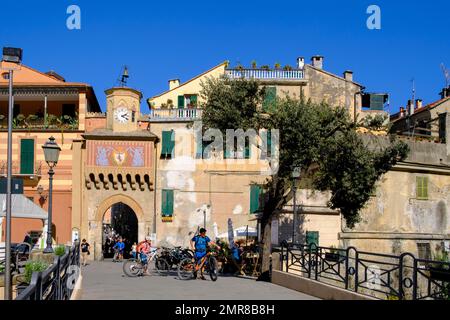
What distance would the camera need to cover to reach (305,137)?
2062cm

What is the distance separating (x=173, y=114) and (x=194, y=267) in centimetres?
2113

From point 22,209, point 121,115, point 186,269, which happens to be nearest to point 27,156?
point 121,115

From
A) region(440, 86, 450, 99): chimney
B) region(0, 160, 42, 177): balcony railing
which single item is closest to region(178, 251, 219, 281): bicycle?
region(0, 160, 42, 177): balcony railing

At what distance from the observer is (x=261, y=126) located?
20969 millimetres

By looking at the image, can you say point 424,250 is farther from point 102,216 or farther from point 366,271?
point 366,271

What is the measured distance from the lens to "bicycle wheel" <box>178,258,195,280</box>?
17453mm

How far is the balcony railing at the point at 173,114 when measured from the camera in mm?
37188

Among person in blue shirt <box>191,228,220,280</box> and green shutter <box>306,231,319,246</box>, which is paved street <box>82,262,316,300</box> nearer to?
person in blue shirt <box>191,228,220,280</box>

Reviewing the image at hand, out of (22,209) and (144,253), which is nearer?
(144,253)

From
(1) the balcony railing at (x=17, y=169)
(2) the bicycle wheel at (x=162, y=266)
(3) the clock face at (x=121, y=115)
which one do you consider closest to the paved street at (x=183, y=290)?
(2) the bicycle wheel at (x=162, y=266)

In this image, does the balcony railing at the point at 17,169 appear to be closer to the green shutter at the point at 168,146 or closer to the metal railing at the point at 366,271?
the green shutter at the point at 168,146
